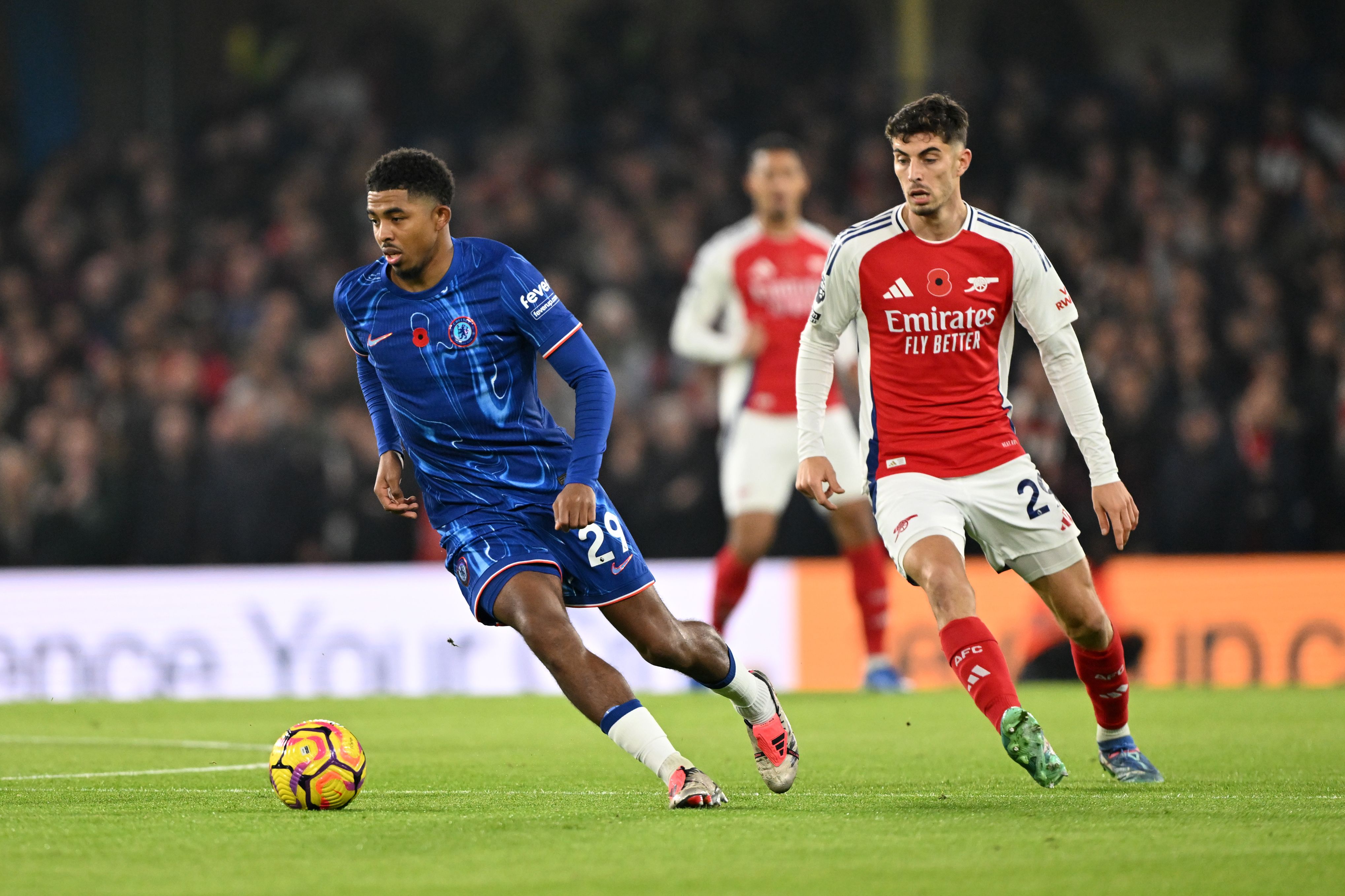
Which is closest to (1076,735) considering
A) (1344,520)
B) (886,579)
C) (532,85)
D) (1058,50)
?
(886,579)

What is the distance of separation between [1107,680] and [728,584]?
4.17 m

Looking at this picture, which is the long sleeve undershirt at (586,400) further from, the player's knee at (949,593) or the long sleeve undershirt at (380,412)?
the player's knee at (949,593)

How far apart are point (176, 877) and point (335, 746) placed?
1.36 m

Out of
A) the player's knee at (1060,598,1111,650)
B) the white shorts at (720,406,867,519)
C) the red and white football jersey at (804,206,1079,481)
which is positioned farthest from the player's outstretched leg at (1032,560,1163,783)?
the white shorts at (720,406,867,519)

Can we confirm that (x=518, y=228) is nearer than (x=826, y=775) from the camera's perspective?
No

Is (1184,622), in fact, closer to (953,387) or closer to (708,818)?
(953,387)

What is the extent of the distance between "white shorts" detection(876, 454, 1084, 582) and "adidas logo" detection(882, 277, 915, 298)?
0.61 meters

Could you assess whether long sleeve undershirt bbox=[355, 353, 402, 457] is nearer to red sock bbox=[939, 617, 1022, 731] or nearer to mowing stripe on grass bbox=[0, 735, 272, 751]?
red sock bbox=[939, 617, 1022, 731]

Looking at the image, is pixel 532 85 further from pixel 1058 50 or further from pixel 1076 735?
pixel 1076 735

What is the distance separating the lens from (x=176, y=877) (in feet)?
14.0

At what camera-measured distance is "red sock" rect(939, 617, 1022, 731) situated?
5.53 meters

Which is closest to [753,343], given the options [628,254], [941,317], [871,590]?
[871,590]

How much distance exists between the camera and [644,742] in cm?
547

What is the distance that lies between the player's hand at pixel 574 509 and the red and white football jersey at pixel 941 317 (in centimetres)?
124
